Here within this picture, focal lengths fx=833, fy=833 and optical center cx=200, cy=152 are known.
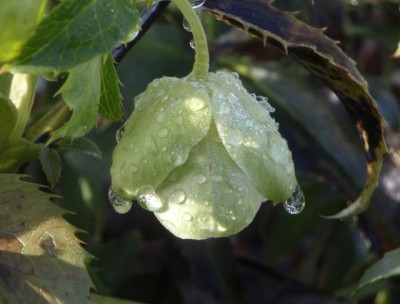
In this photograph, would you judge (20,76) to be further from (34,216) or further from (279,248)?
(279,248)

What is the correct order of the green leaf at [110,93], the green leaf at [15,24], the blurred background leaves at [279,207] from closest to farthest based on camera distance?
the green leaf at [15,24]
the green leaf at [110,93]
the blurred background leaves at [279,207]

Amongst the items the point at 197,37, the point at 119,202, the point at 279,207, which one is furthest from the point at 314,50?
the point at 279,207

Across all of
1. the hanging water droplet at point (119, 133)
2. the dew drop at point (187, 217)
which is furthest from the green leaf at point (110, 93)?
the dew drop at point (187, 217)

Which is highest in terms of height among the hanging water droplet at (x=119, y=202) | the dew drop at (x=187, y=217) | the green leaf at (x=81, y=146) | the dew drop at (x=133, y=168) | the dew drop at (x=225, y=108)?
the dew drop at (x=225, y=108)

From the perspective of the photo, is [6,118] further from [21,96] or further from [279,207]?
[279,207]

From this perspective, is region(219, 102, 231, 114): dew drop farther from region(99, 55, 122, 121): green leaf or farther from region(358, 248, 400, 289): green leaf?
region(358, 248, 400, 289): green leaf

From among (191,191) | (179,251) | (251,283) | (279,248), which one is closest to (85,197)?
(179,251)

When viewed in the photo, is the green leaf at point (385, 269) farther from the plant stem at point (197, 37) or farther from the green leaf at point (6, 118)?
the green leaf at point (6, 118)
